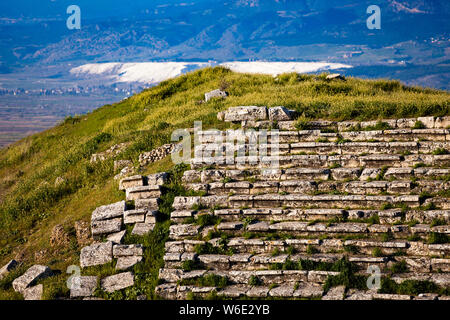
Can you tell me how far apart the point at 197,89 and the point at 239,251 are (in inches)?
716

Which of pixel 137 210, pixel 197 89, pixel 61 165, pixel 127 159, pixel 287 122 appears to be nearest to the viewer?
pixel 137 210

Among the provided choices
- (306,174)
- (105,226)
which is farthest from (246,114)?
(105,226)

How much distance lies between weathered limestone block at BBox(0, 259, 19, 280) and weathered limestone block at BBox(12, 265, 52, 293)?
1205 millimetres

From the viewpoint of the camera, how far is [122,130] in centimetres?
2942

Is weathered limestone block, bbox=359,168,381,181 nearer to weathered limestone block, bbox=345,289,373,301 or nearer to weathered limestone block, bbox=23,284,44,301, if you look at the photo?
weathered limestone block, bbox=345,289,373,301

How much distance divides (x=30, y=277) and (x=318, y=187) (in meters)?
9.31

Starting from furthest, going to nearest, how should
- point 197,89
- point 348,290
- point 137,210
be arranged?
point 197,89 < point 137,210 < point 348,290

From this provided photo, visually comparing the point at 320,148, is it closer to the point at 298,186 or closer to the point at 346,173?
the point at 346,173

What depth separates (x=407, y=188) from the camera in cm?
1683

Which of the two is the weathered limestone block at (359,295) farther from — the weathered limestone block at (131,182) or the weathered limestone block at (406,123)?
the weathered limestone block at (131,182)

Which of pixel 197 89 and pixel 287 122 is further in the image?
pixel 197 89

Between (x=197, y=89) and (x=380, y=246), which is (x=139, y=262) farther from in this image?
(x=197, y=89)

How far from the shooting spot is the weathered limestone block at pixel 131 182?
19531 mm
